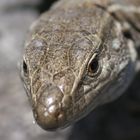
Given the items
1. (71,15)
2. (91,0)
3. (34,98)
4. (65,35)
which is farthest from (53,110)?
(91,0)

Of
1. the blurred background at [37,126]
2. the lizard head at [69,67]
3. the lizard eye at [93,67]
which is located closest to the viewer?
the lizard head at [69,67]

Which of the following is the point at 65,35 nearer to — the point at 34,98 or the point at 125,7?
the point at 34,98

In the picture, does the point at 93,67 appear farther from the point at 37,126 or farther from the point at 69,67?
the point at 37,126

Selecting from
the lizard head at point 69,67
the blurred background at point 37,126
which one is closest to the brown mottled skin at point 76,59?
the lizard head at point 69,67

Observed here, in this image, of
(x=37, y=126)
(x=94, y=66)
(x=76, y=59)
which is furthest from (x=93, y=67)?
(x=37, y=126)

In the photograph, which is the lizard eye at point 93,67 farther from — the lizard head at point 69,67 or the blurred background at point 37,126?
the blurred background at point 37,126

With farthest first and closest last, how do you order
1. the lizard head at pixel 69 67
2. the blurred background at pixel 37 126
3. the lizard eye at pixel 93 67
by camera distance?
the blurred background at pixel 37 126 < the lizard eye at pixel 93 67 < the lizard head at pixel 69 67

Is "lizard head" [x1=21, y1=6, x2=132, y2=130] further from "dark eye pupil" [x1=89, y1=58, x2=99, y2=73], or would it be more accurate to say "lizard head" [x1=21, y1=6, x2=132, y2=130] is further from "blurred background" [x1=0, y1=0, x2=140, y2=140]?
"blurred background" [x1=0, y1=0, x2=140, y2=140]
